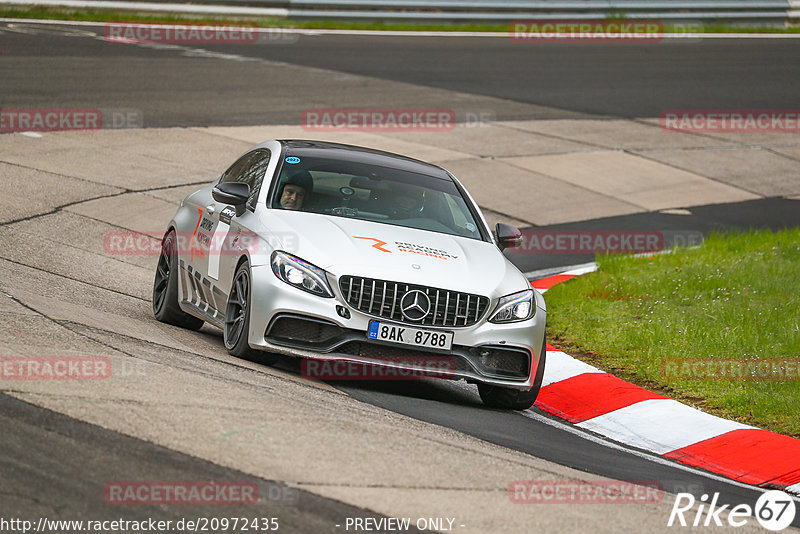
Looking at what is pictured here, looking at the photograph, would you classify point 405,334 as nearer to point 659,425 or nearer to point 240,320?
point 240,320

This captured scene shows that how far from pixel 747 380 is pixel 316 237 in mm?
3399

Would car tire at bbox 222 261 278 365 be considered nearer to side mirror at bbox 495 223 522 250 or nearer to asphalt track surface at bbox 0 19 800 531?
asphalt track surface at bbox 0 19 800 531

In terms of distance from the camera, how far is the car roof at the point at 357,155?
9492mm

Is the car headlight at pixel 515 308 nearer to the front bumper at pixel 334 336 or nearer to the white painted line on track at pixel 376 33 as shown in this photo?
the front bumper at pixel 334 336

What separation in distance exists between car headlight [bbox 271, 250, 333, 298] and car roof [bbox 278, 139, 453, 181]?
66.0 inches

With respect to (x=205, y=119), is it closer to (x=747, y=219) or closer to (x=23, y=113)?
(x=23, y=113)

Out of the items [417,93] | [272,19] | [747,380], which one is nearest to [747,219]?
[417,93]

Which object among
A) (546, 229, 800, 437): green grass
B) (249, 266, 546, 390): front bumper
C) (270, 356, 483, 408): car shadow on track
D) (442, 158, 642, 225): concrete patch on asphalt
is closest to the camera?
(249, 266, 546, 390): front bumper

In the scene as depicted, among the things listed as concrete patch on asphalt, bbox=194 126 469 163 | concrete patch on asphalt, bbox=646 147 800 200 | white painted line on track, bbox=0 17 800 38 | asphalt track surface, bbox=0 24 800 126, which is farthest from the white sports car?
white painted line on track, bbox=0 17 800 38

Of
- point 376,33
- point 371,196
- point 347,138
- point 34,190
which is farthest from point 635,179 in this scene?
point 376,33

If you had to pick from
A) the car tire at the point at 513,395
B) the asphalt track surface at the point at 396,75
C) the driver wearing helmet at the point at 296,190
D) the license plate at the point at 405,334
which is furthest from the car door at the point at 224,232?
the asphalt track surface at the point at 396,75

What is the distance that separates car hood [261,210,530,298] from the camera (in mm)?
7930

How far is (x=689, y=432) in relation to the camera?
8141 millimetres

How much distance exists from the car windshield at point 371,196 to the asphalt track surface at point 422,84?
1.20m
